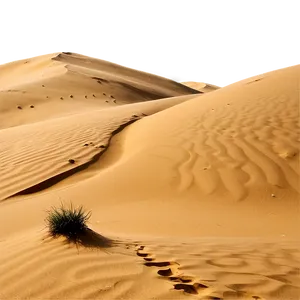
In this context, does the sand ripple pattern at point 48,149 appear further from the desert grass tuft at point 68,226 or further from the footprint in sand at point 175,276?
the footprint in sand at point 175,276

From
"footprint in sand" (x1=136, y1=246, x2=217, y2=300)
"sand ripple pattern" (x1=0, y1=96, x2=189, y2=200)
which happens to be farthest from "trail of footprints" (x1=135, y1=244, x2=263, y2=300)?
"sand ripple pattern" (x1=0, y1=96, x2=189, y2=200)

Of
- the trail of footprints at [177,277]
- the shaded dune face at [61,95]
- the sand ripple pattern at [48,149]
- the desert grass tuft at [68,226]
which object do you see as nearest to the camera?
the trail of footprints at [177,277]

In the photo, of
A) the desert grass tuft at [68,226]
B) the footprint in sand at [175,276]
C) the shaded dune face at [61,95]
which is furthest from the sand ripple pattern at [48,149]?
the shaded dune face at [61,95]

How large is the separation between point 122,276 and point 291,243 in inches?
80.8

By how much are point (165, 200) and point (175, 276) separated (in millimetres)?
2854

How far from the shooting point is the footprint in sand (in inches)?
91.0

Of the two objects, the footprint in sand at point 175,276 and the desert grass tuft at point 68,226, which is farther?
the desert grass tuft at point 68,226

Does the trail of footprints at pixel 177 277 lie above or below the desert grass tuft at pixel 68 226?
below

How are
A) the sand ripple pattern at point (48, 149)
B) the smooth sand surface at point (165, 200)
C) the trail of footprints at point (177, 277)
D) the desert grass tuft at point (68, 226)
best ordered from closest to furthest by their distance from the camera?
the trail of footprints at point (177, 277), the smooth sand surface at point (165, 200), the desert grass tuft at point (68, 226), the sand ripple pattern at point (48, 149)

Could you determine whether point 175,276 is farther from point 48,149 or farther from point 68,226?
point 48,149

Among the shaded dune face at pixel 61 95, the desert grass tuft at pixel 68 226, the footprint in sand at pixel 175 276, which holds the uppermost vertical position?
the shaded dune face at pixel 61 95

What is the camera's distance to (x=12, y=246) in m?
3.21

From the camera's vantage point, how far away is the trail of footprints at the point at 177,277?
228 centimetres

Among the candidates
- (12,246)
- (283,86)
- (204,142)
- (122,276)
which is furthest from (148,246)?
(283,86)
